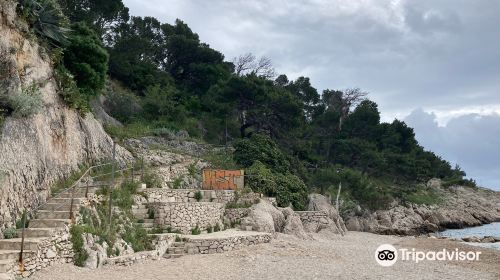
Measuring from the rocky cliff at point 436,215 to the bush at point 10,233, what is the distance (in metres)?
26.8

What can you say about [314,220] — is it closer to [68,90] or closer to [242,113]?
[68,90]

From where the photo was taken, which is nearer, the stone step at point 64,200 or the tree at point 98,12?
the stone step at point 64,200

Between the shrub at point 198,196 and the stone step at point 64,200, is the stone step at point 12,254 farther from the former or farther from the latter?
the shrub at point 198,196

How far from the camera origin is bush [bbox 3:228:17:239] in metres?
13.0

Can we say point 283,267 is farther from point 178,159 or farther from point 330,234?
point 178,159

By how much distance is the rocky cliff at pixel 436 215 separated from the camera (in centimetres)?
3759

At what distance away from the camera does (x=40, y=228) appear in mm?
13625

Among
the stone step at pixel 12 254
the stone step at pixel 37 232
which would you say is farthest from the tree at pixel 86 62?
the stone step at pixel 12 254

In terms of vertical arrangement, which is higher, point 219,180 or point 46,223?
point 219,180

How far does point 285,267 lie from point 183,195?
7791 millimetres

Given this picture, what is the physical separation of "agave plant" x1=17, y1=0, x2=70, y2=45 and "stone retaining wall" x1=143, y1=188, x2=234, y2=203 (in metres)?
7.26

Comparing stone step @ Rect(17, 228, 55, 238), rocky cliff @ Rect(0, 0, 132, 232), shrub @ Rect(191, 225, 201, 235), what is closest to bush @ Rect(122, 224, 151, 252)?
shrub @ Rect(191, 225, 201, 235)

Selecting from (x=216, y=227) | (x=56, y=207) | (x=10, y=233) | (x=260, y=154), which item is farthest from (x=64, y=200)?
(x=260, y=154)

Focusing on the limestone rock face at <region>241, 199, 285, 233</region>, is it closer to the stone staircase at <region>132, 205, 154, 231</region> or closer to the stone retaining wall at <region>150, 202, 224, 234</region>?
the stone retaining wall at <region>150, 202, 224, 234</region>
